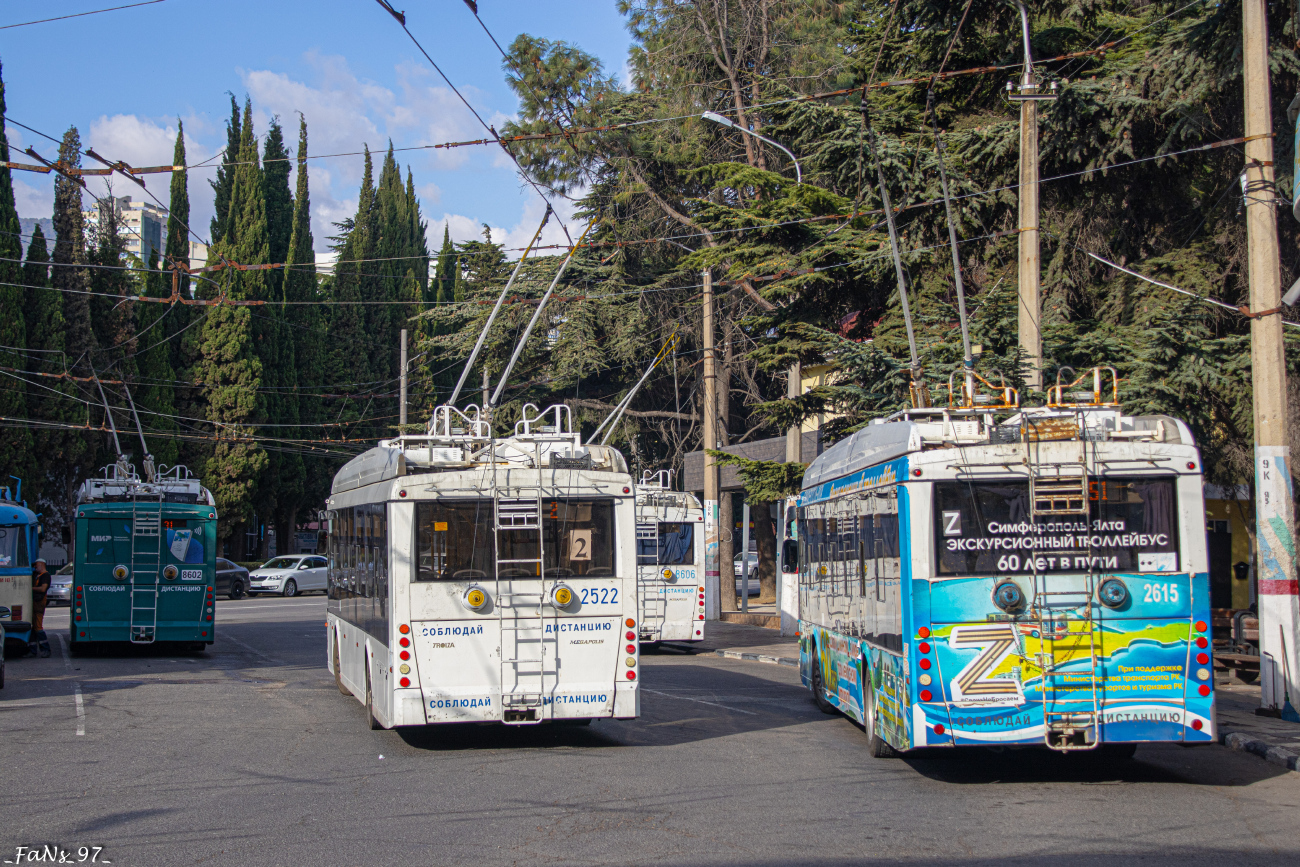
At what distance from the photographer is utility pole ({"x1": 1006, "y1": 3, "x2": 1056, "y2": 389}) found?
14.5 m

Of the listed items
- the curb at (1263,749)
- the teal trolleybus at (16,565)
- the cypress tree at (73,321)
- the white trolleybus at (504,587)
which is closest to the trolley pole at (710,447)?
the teal trolleybus at (16,565)

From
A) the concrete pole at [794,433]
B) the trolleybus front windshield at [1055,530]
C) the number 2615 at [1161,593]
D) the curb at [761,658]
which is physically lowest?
the curb at [761,658]

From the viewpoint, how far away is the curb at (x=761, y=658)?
20.3m

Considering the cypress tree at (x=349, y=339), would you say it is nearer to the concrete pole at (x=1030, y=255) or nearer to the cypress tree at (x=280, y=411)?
the cypress tree at (x=280, y=411)

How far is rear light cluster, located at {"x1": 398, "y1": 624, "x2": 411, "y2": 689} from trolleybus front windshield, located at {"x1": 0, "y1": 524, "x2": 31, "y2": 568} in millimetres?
13815

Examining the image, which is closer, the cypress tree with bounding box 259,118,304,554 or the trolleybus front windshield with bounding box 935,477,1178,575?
the trolleybus front windshield with bounding box 935,477,1178,575

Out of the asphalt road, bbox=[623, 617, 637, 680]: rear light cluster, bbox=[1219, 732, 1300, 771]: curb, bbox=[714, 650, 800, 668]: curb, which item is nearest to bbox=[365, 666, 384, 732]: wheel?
the asphalt road

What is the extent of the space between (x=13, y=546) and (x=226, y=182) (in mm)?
39464

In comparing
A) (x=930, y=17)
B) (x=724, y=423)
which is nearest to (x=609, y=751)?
(x=930, y=17)

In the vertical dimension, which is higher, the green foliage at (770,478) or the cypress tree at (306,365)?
the cypress tree at (306,365)

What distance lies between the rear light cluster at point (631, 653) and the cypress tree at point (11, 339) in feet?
118

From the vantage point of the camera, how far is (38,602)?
21.7 m

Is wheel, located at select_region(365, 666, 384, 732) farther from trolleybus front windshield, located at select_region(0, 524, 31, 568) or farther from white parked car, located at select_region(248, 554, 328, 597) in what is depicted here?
white parked car, located at select_region(248, 554, 328, 597)

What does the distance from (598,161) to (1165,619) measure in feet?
99.3
